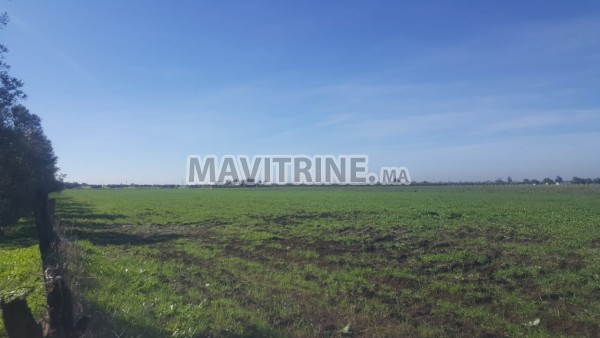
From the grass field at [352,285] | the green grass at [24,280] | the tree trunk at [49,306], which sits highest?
the tree trunk at [49,306]

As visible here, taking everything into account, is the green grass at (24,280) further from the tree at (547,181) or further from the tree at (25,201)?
the tree at (547,181)

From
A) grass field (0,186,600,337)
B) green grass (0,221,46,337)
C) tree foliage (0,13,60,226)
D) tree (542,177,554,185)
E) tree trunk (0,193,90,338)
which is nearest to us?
tree trunk (0,193,90,338)

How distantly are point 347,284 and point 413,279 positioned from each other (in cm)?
159

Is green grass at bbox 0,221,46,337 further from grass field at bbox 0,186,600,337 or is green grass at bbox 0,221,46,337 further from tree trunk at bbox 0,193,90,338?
grass field at bbox 0,186,600,337

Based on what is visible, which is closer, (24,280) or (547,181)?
(24,280)

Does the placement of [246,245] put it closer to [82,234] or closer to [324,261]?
[324,261]

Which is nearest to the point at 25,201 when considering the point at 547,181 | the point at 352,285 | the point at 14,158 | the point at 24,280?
the point at 14,158

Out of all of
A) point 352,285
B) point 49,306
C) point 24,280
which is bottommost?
point 352,285

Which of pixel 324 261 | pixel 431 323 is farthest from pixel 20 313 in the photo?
pixel 324 261

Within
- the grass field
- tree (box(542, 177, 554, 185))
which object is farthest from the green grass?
tree (box(542, 177, 554, 185))

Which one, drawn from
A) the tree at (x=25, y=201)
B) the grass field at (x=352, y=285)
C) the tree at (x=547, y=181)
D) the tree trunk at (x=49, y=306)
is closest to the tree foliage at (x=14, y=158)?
the tree at (x=25, y=201)

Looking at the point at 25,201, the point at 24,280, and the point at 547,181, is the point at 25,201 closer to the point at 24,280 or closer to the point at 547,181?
the point at 24,280

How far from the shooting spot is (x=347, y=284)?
31.2ft

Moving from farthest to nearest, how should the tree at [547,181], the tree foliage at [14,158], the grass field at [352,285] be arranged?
1. the tree at [547,181]
2. the tree foliage at [14,158]
3. the grass field at [352,285]
